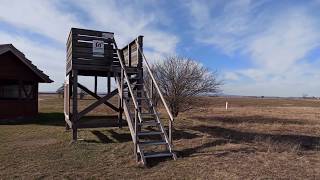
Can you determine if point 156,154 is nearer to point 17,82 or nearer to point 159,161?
point 159,161

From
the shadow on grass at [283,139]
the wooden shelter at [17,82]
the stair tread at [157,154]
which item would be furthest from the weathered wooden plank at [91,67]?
the wooden shelter at [17,82]

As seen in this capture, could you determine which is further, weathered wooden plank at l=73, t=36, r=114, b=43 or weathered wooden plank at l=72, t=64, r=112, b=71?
weathered wooden plank at l=73, t=36, r=114, b=43

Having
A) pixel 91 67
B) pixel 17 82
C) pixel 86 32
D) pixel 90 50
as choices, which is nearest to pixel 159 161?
pixel 91 67

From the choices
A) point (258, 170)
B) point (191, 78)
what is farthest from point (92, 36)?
point (191, 78)

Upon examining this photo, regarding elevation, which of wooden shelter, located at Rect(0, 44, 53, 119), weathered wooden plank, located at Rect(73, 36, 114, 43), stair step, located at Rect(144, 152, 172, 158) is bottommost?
stair step, located at Rect(144, 152, 172, 158)

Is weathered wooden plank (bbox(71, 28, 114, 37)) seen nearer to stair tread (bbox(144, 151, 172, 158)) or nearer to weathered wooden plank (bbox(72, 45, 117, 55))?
weathered wooden plank (bbox(72, 45, 117, 55))

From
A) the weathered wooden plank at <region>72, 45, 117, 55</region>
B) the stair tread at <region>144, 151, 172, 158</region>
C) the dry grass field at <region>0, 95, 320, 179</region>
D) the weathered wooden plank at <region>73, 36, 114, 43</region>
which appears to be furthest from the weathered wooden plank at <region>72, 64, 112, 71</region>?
the stair tread at <region>144, 151, 172, 158</region>

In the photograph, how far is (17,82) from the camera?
23.5 metres

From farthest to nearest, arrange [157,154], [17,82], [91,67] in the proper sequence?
[17,82], [91,67], [157,154]

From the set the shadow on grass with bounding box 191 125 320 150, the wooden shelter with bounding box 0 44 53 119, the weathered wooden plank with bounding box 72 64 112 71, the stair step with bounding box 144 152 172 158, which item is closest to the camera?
the stair step with bounding box 144 152 172 158

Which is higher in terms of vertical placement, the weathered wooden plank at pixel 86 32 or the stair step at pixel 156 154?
the weathered wooden plank at pixel 86 32

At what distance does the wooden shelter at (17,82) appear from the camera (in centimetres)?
2248

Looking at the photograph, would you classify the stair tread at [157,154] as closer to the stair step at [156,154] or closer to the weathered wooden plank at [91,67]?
the stair step at [156,154]

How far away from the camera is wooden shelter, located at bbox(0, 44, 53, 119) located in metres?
22.5
